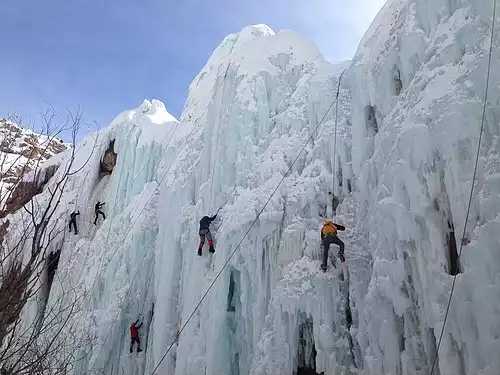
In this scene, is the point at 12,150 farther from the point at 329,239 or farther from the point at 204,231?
the point at 204,231

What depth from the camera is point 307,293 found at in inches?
247

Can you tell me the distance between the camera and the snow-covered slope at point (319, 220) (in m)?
4.65

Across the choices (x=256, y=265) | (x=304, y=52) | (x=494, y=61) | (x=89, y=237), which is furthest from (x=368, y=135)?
(x=89, y=237)

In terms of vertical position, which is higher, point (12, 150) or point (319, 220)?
point (319, 220)

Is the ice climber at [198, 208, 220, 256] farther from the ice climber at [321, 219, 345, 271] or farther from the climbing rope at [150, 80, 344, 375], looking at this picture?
the ice climber at [321, 219, 345, 271]

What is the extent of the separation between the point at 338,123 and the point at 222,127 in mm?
2895

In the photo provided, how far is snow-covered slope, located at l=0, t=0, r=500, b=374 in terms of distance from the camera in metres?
4.65

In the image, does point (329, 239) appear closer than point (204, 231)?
Yes

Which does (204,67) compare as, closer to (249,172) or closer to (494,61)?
(249,172)

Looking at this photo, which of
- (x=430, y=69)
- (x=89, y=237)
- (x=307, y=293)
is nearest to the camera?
(x=430, y=69)

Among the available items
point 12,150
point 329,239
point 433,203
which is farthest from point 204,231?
point 12,150

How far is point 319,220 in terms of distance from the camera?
7.00 m

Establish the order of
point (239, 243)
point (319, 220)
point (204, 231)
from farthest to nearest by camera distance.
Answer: point (204, 231), point (239, 243), point (319, 220)

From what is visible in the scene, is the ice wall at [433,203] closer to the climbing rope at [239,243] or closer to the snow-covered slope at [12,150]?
the climbing rope at [239,243]
